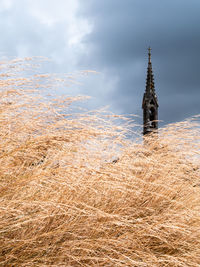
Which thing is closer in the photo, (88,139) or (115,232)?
(115,232)

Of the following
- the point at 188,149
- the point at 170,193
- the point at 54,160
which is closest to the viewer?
the point at 54,160

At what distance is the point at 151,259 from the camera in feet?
6.35

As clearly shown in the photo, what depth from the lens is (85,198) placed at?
7.47ft

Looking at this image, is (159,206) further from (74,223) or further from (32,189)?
(32,189)

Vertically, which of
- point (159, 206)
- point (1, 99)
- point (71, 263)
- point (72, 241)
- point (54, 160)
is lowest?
point (71, 263)

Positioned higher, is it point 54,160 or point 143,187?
point 54,160

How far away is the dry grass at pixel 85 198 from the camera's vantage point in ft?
6.00

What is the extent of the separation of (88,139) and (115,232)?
3.04 ft

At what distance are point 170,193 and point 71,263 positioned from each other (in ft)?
4.54

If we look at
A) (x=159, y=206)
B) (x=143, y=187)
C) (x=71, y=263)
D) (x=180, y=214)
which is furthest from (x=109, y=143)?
(x=71, y=263)

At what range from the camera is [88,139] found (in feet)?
8.91

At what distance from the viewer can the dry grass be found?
1830mm

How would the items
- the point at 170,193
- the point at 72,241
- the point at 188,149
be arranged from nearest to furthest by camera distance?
1. the point at 72,241
2. the point at 170,193
3. the point at 188,149

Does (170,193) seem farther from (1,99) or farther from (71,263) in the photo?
(1,99)
